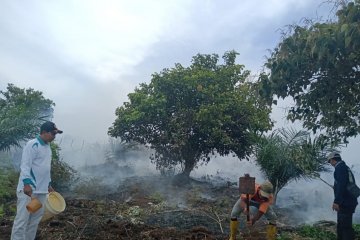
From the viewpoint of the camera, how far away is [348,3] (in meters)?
6.15

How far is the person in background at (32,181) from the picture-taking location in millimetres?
5645

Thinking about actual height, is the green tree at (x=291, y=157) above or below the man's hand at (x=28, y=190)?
above

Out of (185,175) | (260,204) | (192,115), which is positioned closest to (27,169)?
(260,204)

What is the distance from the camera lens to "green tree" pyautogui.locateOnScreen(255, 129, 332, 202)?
11.7 metres

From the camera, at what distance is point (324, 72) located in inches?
290

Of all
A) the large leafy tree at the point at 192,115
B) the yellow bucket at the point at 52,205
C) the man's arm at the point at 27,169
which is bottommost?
the yellow bucket at the point at 52,205

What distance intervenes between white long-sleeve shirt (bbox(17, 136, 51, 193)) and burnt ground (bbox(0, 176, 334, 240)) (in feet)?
5.62

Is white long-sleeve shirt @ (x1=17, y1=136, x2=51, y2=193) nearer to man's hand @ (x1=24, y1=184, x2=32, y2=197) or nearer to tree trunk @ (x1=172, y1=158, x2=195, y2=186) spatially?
man's hand @ (x1=24, y1=184, x2=32, y2=197)

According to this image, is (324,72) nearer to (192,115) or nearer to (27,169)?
(27,169)

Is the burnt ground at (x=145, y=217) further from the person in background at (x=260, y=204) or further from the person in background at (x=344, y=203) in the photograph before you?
the person in background at (x=344, y=203)

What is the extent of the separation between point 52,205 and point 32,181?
85 centimetres

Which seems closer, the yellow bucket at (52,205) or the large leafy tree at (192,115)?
the yellow bucket at (52,205)

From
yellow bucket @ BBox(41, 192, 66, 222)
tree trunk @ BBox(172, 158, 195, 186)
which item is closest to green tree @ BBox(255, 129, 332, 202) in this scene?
tree trunk @ BBox(172, 158, 195, 186)

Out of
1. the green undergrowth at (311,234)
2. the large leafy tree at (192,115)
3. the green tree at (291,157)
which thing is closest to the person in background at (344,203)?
the green undergrowth at (311,234)
